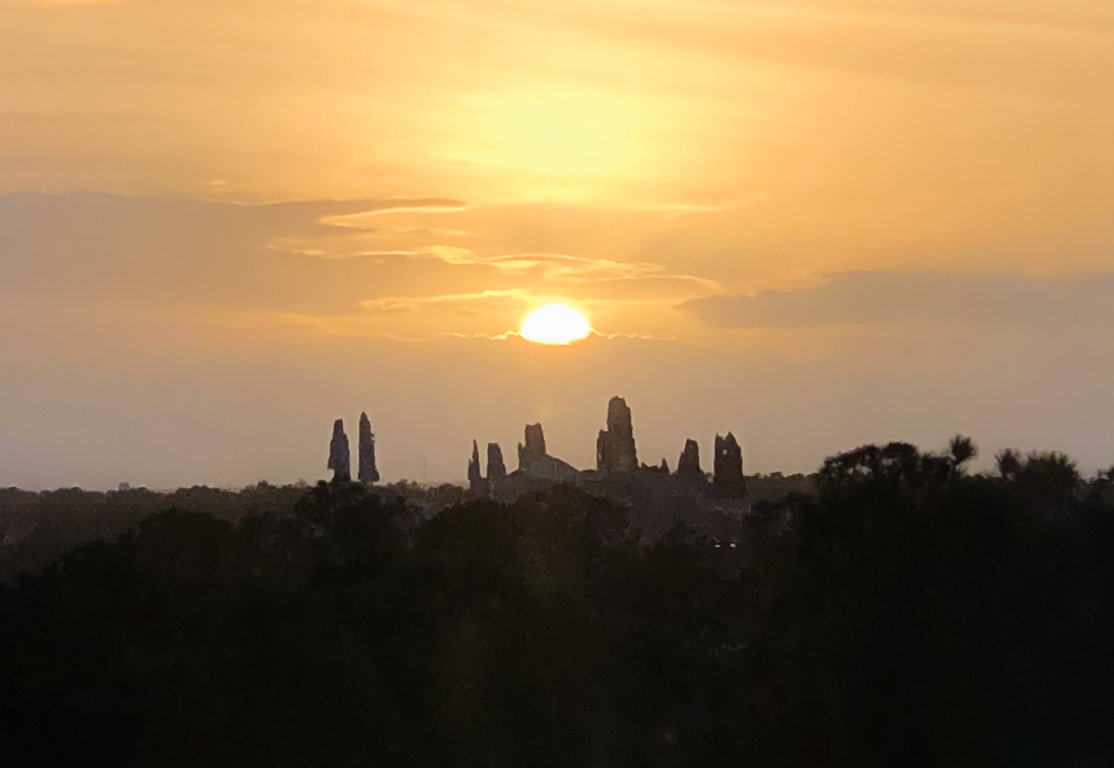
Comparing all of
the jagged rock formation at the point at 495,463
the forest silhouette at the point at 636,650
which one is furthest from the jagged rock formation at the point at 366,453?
the forest silhouette at the point at 636,650

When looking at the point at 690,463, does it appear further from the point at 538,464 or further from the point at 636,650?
the point at 636,650

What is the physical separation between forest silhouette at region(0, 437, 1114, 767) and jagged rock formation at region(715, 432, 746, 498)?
4045 inches

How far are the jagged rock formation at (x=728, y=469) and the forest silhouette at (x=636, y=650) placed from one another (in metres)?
103

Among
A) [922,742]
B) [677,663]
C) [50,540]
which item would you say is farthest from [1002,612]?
[50,540]

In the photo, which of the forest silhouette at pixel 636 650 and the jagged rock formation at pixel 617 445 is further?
the jagged rock formation at pixel 617 445

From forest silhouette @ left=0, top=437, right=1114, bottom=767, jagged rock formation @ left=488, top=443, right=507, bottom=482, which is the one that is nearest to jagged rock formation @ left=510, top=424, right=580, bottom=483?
jagged rock formation @ left=488, top=443, right=507, bottom=482

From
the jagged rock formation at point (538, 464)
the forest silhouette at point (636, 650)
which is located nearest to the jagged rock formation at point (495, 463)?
the jagged rock formation at point (538, 464)

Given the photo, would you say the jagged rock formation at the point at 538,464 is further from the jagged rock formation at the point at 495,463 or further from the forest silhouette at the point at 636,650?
the forest silhouette at the point at 636,650

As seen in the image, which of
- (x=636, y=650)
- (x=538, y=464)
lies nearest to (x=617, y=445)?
(x=538, y=464)

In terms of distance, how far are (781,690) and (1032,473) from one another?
7.72m

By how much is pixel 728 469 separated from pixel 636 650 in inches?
4467

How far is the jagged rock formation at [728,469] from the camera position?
144875 mm

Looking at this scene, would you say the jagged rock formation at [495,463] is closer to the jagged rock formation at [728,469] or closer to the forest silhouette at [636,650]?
the jagged rock formation at [728,469]

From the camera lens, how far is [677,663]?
38.1 m
